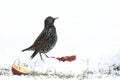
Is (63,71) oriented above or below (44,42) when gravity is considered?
below

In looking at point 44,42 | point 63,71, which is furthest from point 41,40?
point 63,71

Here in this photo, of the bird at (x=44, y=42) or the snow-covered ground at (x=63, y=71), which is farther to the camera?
the bird at (x=44, y=42)

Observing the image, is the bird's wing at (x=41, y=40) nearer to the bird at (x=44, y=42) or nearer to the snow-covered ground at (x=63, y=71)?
the bird at (x=44, y=42)

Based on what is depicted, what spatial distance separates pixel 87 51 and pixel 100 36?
2.97 m

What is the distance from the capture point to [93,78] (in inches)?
554

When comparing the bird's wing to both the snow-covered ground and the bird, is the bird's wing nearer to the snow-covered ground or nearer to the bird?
the bird

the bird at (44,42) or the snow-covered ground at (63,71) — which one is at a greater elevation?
the bird at (44,42)

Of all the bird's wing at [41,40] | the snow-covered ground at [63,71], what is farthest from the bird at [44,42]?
the snow-covered ground at [63,71]

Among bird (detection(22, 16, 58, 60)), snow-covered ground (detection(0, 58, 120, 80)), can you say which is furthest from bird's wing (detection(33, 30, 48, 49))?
snow-covered ground (detection(0, 58, 120, 80))

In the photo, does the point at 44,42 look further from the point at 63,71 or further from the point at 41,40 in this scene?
the point at 63,71

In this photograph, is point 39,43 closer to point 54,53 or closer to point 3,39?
point 54,53

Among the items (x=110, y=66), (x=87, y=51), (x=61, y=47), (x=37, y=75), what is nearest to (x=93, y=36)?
(x=61, y=47)

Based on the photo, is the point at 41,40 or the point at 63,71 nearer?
the point at 63,71

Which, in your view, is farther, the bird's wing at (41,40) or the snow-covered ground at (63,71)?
the bird's wing at (41,40)
